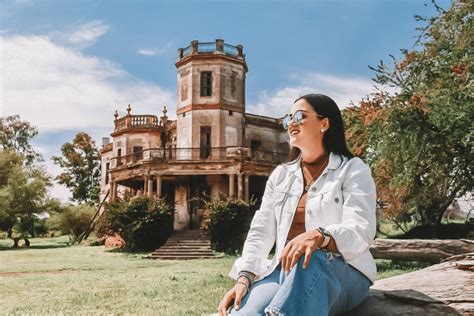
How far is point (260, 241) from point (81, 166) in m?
43.2

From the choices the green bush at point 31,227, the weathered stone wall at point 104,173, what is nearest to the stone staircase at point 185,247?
the green bush at point 31,227

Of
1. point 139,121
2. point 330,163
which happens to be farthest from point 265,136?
point 330,163

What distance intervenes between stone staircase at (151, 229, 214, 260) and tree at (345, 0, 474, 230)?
868 centimetres

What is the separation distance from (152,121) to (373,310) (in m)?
31.6

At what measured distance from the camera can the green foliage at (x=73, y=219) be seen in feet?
111

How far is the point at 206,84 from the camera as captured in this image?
1123 inches

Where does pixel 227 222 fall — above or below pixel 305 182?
below

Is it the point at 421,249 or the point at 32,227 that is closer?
the point at 421,249

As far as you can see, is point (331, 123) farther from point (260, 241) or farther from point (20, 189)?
point (20, 189)

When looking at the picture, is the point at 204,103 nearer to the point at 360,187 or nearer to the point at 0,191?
the point at 0,191

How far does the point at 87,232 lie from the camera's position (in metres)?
31.7

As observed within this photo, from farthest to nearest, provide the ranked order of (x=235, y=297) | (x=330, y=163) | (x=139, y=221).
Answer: (x=139, y=221) → (x=330, y=163) → (x=235, y=297)

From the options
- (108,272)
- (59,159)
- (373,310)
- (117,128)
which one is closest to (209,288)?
(108,272)

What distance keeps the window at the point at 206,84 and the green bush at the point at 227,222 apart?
8839 mm
